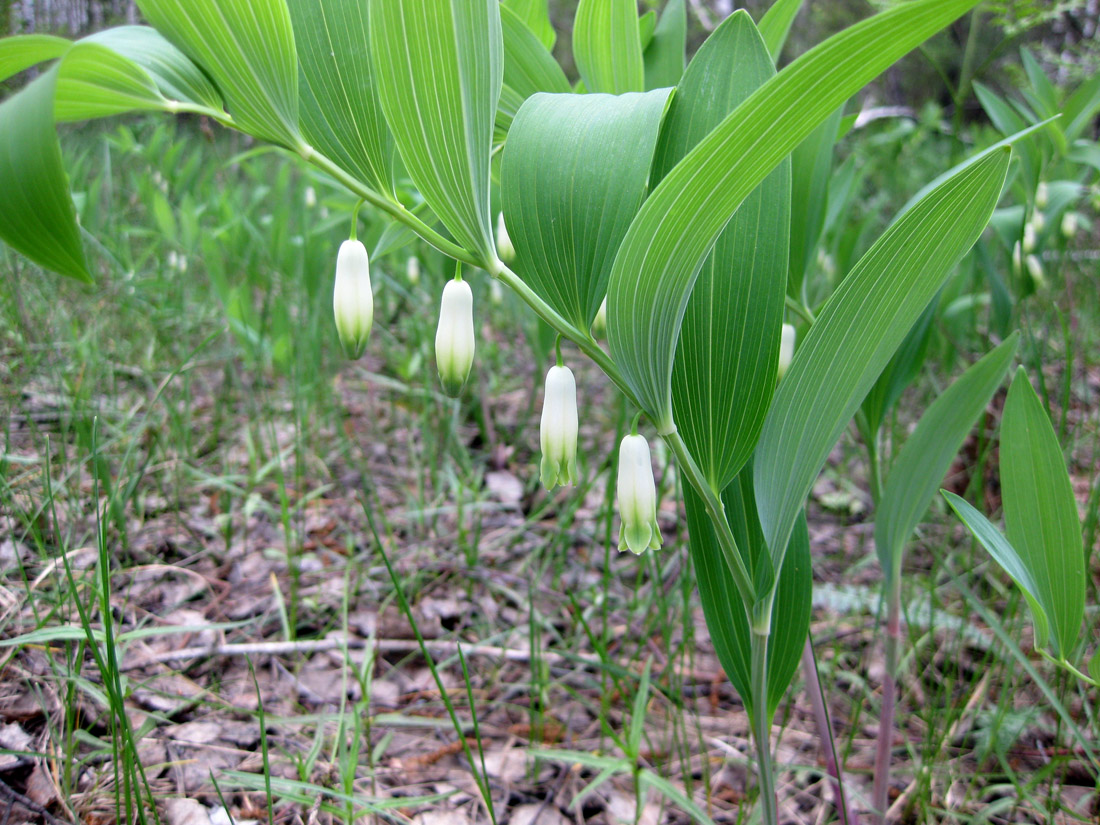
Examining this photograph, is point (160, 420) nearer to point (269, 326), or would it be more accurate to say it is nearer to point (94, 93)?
point (269, 326)

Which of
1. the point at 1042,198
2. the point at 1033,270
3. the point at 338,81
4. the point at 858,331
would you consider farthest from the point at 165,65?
the point at 1042,198

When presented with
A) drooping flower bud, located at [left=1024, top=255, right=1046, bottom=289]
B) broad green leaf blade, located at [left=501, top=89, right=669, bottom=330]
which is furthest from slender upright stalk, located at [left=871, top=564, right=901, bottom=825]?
drooping flower bud, located at [left=1024, top=255, right=1046, bottom=289]

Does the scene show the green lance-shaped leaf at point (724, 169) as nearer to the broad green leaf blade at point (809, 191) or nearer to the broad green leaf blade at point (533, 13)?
the broad green leaf blade at point (809, 191)

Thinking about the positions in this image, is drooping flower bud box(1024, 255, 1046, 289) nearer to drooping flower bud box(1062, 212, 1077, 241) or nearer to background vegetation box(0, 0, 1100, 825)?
background vegetation box(0, 0, 1100, 825)

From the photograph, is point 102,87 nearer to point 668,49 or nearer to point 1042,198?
point 668,49

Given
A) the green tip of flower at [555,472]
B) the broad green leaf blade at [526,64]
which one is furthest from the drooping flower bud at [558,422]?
the broad green leaf blade at [526,64]

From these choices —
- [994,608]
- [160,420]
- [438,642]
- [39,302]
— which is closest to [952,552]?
[994,608]
